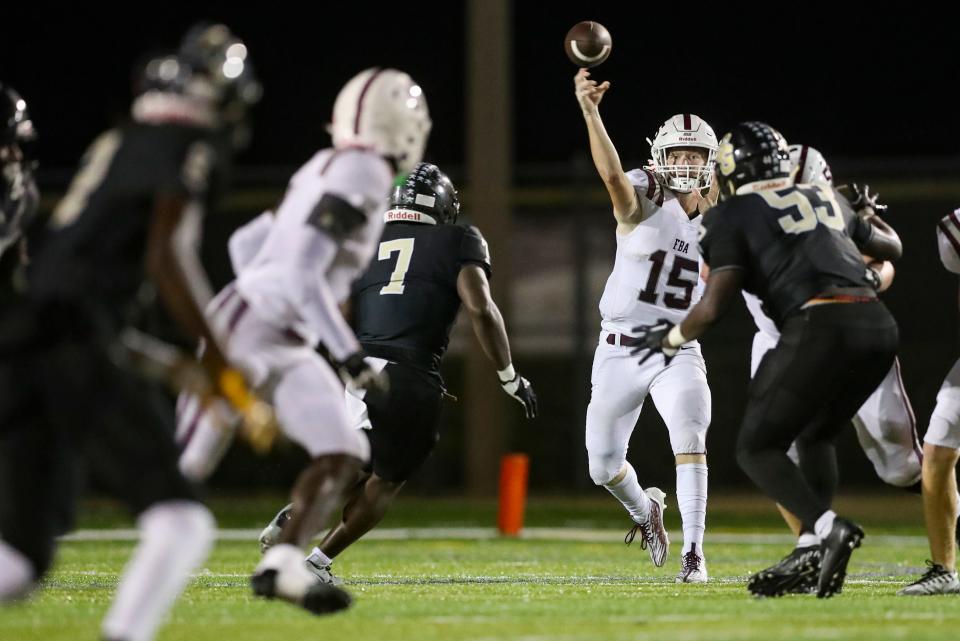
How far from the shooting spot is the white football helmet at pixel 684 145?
27.1 ft

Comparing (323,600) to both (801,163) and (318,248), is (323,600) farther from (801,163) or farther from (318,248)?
(801,163)

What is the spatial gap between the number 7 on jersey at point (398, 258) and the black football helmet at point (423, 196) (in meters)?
0.14

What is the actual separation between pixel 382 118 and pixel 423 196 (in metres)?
1.99

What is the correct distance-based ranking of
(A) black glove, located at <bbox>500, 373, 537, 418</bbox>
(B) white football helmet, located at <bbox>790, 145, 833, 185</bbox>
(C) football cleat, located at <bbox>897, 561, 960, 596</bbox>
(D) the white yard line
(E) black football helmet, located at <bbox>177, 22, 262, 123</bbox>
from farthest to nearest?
(D) the white yard line → (A) black glove, located at <bbox>500, 373, 537, 418</bbox> → (B) white football helmet, located at <bbox>790, 145, 833, 185</bbox> → (C) football cleat, located at <bbox>897, 561, 960, 596</bbox> → (E) black football helmet, located at <bbox>177, 22, 262, 123</bbox>

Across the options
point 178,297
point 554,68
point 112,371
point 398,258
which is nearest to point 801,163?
point 398,258

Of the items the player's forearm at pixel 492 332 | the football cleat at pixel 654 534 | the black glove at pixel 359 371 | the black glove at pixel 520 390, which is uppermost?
the black glove at pixel 359 371

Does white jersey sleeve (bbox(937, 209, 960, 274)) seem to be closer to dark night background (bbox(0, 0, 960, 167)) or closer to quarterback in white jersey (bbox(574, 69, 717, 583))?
quarterback in white jersey (bbox(574, 69, 717, 583))

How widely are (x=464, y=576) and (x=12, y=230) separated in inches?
108

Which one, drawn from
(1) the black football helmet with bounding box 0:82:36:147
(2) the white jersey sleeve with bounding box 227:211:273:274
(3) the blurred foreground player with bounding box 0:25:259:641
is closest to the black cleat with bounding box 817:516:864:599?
(2) the white jersey sleeve with bounding box 227:211:273:274

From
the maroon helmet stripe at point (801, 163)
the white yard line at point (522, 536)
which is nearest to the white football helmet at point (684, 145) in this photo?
the maroon helmet stripe at point (801, 163)

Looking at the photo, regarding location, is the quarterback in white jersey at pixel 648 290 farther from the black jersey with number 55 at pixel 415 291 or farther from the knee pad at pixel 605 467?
the black jersey with number 55 at pixel 415 291

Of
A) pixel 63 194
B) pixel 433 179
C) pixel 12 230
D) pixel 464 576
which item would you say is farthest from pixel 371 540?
pixel 63 194

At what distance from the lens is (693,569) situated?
7555mm

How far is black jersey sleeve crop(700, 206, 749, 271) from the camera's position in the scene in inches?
248
